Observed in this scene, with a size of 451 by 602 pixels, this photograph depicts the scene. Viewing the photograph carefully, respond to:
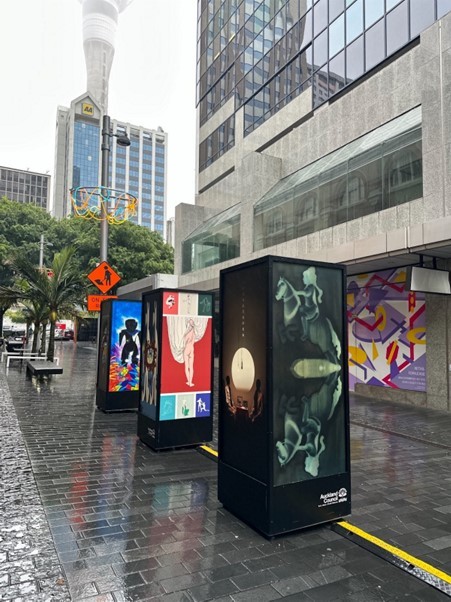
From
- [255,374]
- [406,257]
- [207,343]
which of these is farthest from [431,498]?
[406,257]

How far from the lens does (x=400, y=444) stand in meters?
7.89

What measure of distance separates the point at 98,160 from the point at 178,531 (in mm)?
159237

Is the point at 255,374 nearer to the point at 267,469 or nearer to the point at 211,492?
the point at 267,469

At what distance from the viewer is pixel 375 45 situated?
1445 cm

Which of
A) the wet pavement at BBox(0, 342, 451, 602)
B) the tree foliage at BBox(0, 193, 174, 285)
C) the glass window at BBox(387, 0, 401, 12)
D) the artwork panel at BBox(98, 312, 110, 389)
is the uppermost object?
the glass window at BBox(387, 0, 401, 12)

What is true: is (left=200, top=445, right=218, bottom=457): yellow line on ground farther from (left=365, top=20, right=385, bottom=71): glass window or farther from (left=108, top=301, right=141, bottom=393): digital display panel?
(left=365, top=20, right=385, bottom=71): glass window

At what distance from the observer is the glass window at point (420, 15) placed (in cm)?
1256

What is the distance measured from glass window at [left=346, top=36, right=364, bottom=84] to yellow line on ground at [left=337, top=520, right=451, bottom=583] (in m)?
14.6

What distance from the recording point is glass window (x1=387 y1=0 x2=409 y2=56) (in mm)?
13352

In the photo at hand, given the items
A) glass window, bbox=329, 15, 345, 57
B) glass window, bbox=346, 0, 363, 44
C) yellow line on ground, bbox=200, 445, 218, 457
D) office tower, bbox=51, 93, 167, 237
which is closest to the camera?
yellow line on ground, bbox=200, 445, 218, 457

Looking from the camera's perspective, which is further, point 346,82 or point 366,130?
point 346,82

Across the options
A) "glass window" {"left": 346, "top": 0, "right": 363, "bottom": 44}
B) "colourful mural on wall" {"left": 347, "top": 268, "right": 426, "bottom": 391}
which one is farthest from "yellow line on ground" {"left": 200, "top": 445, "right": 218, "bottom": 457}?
"glass window" {"left": 346, "top": 0, "right": 363, "bottom": 44}

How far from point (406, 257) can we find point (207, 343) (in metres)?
6.01

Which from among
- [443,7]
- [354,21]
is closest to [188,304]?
[443,7]
